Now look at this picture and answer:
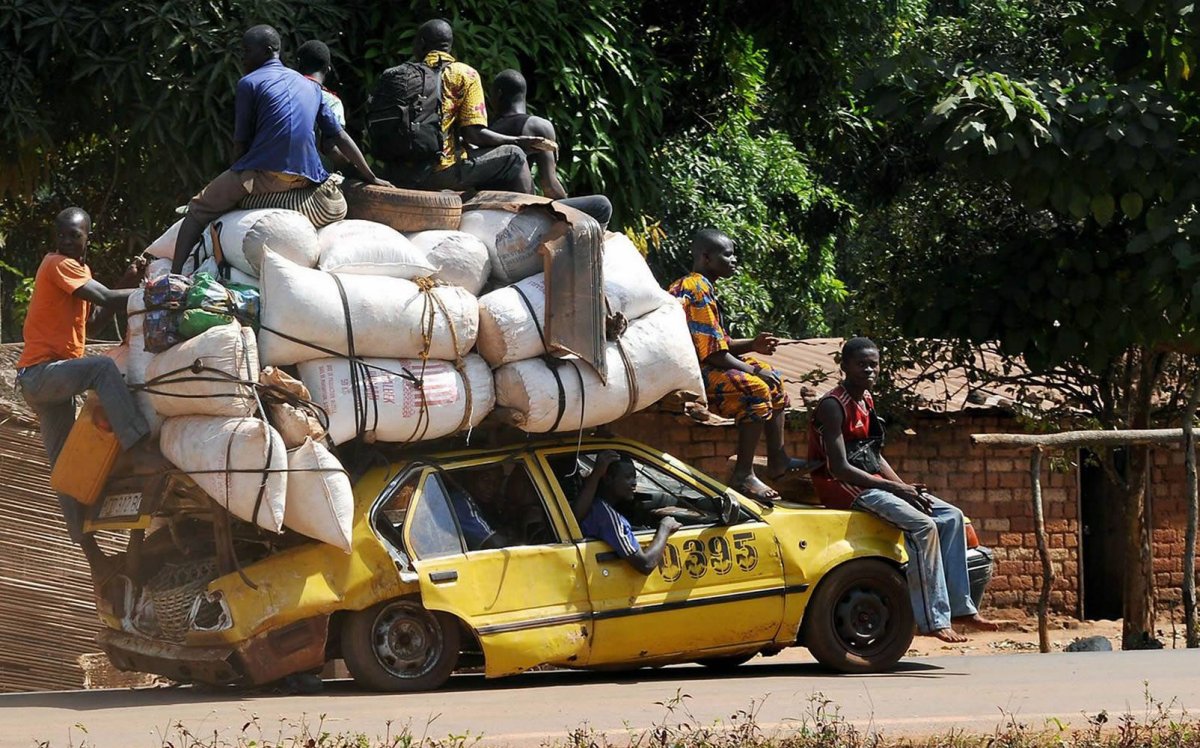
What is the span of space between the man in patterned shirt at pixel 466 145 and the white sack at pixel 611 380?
3.61 ft

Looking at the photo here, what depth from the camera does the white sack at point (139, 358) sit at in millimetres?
7539

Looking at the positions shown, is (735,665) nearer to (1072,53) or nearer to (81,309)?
(81,309)

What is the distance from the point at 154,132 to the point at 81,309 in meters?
2.24

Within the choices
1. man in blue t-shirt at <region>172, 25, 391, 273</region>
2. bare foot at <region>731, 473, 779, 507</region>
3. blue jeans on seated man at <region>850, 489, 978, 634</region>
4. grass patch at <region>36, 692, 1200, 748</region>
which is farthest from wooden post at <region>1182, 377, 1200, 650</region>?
man in blue t-shirt at <region>172, 25, 391, 273</region>

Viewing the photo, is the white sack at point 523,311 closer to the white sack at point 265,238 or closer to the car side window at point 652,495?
Answer: the car side window at point 652,495

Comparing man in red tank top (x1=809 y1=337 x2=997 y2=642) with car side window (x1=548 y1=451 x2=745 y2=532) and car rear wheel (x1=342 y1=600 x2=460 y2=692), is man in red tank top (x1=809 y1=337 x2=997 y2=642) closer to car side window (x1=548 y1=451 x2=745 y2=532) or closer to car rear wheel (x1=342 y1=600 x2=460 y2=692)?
car side window (x1=548 y1=451 x2=745 y2=532)

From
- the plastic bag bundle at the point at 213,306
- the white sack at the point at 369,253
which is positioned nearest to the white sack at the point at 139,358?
the plastic bag bundle at the point at 213,306

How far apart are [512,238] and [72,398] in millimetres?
2267

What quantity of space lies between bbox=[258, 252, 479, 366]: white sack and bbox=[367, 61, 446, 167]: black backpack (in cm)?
104

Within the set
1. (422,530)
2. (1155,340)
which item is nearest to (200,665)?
(422,530)

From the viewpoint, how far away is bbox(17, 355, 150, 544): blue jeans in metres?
7.50

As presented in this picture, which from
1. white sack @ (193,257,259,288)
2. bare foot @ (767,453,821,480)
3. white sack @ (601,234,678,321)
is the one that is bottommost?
bare foot @ (767,453,821,480)

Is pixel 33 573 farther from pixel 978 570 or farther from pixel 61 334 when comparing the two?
pixel 978 570

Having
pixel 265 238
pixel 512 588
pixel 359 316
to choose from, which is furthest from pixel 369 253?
pixel 512 588
